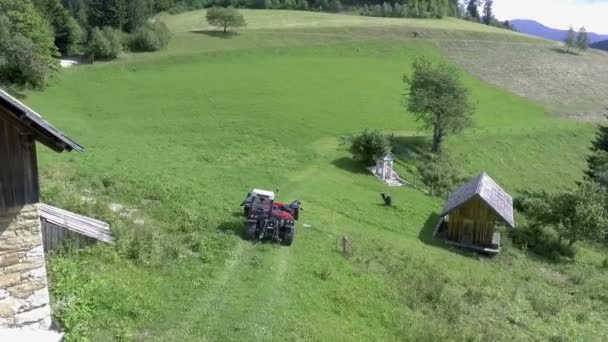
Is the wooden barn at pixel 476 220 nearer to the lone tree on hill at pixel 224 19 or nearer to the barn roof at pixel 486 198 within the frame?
the barn roof at pixel 486 198

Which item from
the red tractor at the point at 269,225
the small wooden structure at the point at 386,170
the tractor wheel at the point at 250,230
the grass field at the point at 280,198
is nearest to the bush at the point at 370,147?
the small wooden structure at the point at 386,170

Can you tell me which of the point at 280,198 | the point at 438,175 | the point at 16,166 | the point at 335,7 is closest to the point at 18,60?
the point at 280,198

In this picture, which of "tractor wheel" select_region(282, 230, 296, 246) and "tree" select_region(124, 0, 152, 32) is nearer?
"tractor wheel" select_region(282, 230, 296, 246)

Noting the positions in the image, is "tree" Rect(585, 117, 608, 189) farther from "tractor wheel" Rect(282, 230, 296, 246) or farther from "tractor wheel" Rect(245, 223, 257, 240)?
"tractor wheel" Rect(245, 223, 257, 240)

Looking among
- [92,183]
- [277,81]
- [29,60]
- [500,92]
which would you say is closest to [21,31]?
[29,60]

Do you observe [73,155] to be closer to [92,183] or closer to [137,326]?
[92,183]

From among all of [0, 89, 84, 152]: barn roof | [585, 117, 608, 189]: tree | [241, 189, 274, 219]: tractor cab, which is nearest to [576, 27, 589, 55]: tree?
[585, 117, 608, 189]: tree
